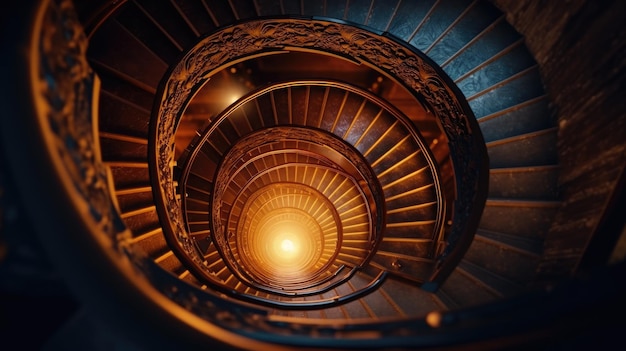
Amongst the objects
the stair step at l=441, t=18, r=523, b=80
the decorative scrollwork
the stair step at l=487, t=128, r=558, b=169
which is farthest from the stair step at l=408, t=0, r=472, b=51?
the decorative scrollwork

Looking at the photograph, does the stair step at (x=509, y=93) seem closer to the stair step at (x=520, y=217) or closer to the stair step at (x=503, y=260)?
the stair step at (x=520, y=217)

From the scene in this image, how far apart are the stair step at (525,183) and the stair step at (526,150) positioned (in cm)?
9

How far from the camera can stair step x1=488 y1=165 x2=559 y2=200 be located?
3.05 meters

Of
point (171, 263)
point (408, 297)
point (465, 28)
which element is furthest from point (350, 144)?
point (171, 263)

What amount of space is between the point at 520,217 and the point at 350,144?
3.50 m

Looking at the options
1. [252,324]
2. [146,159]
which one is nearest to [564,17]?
[252,324]

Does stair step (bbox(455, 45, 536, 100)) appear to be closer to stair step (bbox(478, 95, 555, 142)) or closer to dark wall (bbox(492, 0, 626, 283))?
dark wall (bbox(492, 0, 626, 283))

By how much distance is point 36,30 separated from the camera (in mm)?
1282

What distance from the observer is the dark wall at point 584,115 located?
242 cm

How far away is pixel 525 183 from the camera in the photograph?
3.19m

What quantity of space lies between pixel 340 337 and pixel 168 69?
11.1ft

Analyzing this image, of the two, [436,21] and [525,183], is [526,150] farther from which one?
[436,21]

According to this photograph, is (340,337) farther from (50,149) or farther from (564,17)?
(564,17)

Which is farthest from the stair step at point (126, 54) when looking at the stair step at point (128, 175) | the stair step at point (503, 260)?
the stair step at point (503, 260)
